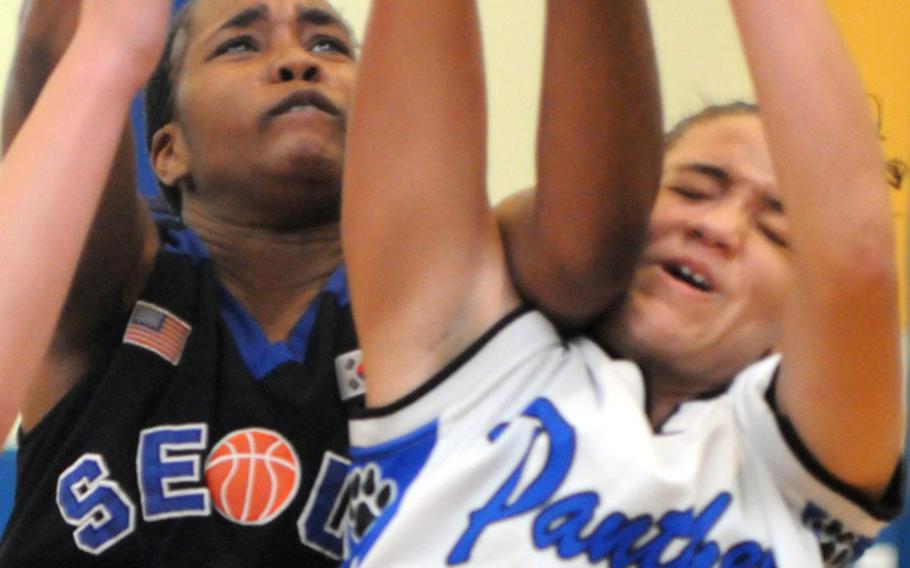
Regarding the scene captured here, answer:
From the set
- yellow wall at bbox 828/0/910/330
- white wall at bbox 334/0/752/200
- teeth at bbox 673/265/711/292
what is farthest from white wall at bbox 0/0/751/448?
teeth at bbox 673/265/711/292

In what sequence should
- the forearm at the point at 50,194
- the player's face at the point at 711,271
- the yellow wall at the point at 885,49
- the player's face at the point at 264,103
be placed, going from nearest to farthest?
1. the forearm at the point at 50,194
2. the player's face at the point at 711,271
3. the player's face at the point at 264,103
4. the yellow wall at the point at 885,49

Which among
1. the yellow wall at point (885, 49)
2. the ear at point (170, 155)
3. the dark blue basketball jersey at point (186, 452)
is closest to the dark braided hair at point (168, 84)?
the ear at point (170, 155)

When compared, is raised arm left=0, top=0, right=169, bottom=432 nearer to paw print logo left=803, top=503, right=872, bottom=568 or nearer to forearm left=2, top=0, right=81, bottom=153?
forearm left=2, top=0, right=81, bottom=153

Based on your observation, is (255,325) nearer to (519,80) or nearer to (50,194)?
(50,194)

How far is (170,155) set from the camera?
2.63ft

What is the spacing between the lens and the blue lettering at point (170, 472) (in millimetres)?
654

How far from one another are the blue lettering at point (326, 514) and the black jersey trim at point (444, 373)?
9cm

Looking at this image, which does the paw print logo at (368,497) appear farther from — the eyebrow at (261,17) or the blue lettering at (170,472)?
the eyebrow at (261,17)

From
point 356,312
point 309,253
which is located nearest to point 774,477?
point 356,312

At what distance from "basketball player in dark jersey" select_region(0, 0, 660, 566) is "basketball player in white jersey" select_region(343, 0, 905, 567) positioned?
4cm

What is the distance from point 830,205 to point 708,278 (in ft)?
0.38

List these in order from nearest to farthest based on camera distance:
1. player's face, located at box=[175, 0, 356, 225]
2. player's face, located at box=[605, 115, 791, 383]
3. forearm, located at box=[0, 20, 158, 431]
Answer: forearm, located at box=[0, 20, 158, 431]
player's face, located at box=[605, 115, 791, 383]
player's face, located at box=[175, 0, 356, 225]

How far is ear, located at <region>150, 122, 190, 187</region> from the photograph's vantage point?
785mm

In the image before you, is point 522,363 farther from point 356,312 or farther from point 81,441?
point 81,441
